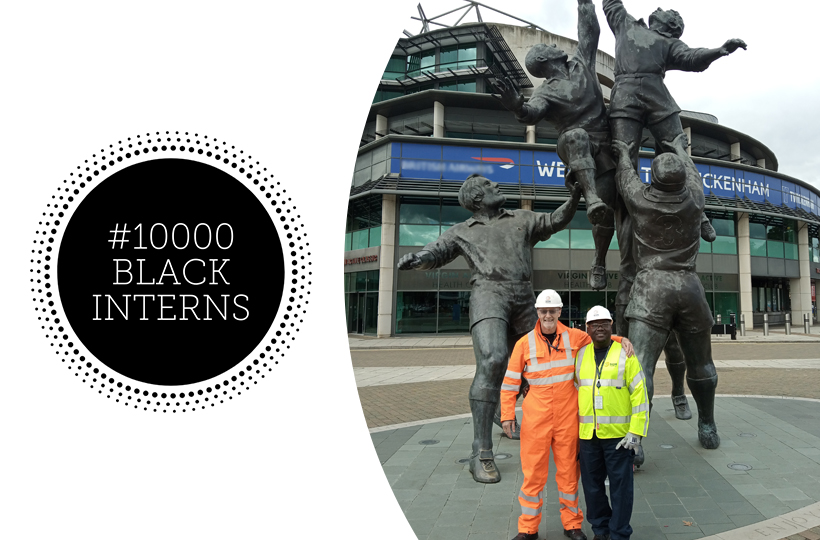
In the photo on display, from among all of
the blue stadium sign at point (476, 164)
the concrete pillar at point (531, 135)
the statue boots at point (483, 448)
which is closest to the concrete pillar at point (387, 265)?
the blue stadium sign at point (476, 164)

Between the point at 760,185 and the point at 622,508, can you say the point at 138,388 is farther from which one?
the point at 760,185

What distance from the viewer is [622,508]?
3076 millimetres

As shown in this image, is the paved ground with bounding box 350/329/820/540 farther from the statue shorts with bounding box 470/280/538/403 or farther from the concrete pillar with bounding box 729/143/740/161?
the concrete pillar with bounding box 729/143/740/161

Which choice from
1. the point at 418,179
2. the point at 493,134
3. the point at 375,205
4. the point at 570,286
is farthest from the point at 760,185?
the point at 375,205

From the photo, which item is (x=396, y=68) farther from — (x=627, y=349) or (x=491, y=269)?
(x=627, y=349)

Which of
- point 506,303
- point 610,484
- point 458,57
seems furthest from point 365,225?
point 610,484

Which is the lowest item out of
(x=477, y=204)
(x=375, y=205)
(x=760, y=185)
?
(x=477, y=204)

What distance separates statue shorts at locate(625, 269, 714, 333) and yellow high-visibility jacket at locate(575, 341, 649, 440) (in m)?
1.57

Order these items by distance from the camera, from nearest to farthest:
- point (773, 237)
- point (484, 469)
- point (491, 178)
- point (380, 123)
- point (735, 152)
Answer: point (484, 469)
point (491, 178)
point (380, 123)
point (773, 237)
point (735, 152)

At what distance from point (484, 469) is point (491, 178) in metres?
18.1

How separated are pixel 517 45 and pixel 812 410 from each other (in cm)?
2244

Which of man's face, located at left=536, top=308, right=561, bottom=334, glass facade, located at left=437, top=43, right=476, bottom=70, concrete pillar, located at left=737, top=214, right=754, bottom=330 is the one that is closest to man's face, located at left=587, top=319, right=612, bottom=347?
man's face, located at left=536, top=308, right=561, bottom=334

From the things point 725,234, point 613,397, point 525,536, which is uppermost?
point 725,234

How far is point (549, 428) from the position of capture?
3.35 m
